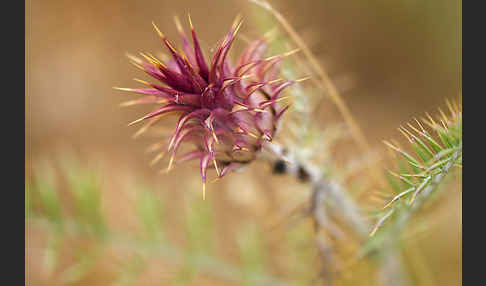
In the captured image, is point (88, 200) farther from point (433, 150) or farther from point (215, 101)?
point (433, 150)

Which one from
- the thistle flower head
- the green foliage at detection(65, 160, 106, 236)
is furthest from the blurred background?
the thistle flower head

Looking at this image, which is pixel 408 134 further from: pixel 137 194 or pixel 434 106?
pixel 434 106

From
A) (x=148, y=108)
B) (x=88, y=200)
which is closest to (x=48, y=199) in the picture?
(x=88, y=200)

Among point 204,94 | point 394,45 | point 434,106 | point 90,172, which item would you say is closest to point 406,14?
point 394,45

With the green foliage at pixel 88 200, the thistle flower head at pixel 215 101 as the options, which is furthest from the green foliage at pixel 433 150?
the green foliage at pixel 88 200

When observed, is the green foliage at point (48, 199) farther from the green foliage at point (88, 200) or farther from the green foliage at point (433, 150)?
the green foliage at point (433, 150)

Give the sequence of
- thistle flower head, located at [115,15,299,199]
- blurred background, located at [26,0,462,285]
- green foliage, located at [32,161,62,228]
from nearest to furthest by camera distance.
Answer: thistle flower head, located at [115,15,299,199], green foliage, located at [32,161,62,228], blurred background, located at [26,0,462,285]

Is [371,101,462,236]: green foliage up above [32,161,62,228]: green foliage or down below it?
below

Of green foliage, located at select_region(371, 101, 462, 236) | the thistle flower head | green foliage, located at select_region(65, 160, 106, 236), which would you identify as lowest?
green foliage, located at select_region(371, 101, 462, 236)

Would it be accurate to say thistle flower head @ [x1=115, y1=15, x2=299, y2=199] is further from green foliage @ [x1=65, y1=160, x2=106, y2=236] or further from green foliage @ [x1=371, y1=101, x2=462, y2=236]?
green foliage @ [x1=65, y1=160, x2=106, y2=236]
